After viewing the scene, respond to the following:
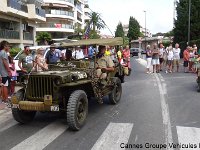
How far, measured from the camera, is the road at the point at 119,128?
20.1ft

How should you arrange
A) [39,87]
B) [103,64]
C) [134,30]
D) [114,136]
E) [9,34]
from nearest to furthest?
[114,136] → [39,87] → [103,64] → [9,34] → [134,30]

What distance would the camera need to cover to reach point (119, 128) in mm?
7180

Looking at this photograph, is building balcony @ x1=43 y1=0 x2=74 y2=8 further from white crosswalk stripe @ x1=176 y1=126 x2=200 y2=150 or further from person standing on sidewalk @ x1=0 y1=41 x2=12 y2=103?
white crosswalk stripe @ x1=176 y1=126 x2=200 y2=150

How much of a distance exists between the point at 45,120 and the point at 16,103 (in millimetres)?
1042

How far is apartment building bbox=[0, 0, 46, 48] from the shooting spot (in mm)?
29297

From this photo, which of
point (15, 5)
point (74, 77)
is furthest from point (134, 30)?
point (74, 77)

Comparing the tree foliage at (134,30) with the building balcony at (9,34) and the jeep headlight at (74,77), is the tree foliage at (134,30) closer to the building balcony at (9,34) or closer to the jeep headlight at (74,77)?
the building balcony at (9,34)

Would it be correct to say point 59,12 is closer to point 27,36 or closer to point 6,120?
point 27,36

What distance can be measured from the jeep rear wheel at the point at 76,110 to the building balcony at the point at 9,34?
2318cm

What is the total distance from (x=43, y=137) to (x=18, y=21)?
28.8 meters

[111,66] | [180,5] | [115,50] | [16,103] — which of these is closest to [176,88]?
[115,50]

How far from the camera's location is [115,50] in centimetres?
1116

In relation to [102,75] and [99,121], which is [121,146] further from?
[102,75]

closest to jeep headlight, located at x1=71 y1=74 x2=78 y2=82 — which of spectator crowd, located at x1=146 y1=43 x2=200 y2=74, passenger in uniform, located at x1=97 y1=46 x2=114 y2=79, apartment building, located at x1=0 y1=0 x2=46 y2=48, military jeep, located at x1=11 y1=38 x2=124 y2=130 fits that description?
military jeep, located at x1=11 y1=38 x2=124 y2=130
